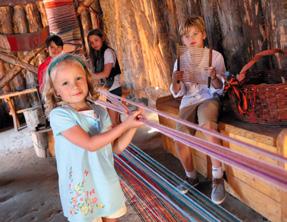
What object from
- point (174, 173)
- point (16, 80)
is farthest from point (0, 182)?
point (16, 80)

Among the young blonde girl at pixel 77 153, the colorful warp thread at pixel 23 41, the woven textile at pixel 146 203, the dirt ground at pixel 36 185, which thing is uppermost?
the colorful warp thread at pixel 23 41

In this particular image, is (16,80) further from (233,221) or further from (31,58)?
(233,221)

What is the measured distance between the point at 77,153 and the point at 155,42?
9.20 feet

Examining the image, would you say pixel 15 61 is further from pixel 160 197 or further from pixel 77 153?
pixel 77 153

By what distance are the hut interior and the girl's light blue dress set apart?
0.86 metres

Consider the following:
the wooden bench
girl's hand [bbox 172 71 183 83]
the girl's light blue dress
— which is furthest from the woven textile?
girl's hand [bbox 172 71 183 83]

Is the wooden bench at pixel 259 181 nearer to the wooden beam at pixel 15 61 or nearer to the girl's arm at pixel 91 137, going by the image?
the girl's arm at pixel 91 137

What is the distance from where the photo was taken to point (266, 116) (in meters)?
1.66

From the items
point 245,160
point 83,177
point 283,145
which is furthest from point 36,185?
point 245,160

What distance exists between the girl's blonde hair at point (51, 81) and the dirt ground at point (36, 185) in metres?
1.07

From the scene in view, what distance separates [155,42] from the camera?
3.79 meters

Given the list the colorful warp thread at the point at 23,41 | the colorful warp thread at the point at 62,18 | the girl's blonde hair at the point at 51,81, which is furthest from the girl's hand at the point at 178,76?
the colorful warp thread at the point at 23,41

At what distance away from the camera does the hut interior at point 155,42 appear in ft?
5.93

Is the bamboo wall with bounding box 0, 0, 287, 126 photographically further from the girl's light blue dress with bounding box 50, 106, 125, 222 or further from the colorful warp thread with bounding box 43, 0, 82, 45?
the girl's light blue dress with bounding box 50, 106, 125, 222
